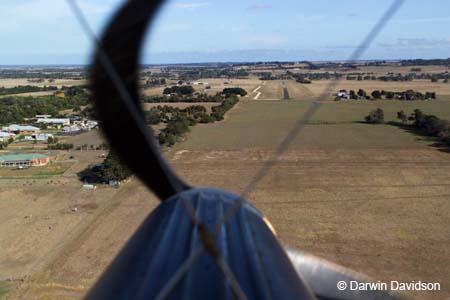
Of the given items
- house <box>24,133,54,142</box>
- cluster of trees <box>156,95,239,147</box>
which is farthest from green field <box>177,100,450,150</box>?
house <box>24,133,54,142</box>

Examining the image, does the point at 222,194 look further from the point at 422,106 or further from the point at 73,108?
the point at 73,108

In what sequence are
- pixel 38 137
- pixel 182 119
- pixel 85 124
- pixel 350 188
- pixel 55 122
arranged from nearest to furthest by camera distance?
1. pixel 350 188
2. pixel 38 137
3. pixel 182 119
4. pixel 85 124
5. pixel 55 122

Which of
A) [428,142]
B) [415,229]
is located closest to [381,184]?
[415,229]

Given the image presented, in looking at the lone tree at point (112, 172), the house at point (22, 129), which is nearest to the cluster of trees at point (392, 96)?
the house at point (22, 129)

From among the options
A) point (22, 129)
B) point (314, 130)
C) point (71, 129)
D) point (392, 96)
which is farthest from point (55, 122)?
point (392, 96)

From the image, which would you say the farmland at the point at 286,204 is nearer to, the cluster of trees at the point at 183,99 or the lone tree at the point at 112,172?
the lone tree at the point at 112,172

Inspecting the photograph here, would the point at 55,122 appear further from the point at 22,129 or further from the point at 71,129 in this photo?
the point at 71,129
